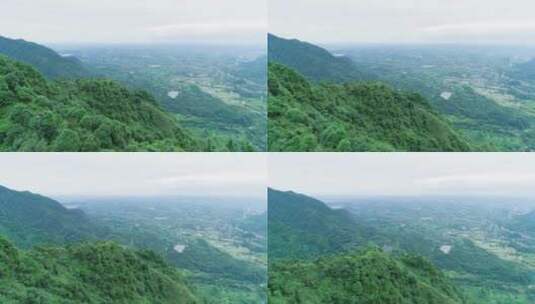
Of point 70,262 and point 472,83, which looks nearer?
point 70,262

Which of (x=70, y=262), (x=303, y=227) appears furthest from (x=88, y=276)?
(x=303, y=227)

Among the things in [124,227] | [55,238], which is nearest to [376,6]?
[124,227]

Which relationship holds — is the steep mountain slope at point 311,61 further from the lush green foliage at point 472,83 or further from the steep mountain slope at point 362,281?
the steep mountain slope at point 362,281

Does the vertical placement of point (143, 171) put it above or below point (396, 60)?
below

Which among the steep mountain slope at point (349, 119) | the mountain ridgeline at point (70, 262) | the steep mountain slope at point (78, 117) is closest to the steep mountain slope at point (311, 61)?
the steep mountain slope at point (349, 119)

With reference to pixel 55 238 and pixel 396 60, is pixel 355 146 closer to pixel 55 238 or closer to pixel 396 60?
pixel 396 60

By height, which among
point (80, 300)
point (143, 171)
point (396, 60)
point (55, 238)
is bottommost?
point (80, 300)

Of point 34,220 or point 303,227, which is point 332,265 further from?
point 34,220
